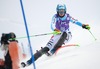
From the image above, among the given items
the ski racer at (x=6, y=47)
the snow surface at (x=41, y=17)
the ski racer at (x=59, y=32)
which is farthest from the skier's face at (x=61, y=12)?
the ski racer at (x=6, y=47)

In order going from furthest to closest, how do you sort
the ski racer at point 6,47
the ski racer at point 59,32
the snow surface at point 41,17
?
the snow surface at point 41,17
the ski racer at point 59,32
the ski racer at point 6,47

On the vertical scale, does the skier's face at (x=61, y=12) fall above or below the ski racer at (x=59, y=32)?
above

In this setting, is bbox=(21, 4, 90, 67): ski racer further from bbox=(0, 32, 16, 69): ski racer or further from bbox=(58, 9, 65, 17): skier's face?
bbox=(0, 32, 16, 69): ski racer

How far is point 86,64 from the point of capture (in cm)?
253

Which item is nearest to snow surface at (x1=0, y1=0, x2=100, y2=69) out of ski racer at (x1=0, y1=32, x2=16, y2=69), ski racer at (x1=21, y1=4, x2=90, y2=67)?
ski racer at (x1=21, y1=4, x2=90, y2=67)

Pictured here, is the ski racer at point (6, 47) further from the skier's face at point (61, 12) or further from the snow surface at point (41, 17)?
the snow surface at point (41, 17)

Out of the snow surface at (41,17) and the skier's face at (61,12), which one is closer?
the skier's face at (61,12)

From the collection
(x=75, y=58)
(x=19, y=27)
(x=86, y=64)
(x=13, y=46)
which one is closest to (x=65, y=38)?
(x=75, y=58)

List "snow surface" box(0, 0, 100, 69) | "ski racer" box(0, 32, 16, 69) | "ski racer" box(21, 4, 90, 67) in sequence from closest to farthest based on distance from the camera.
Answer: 1. "ski racer" box(0, 32, 16, 69)
2. "ski racer" box(21, 4, 90, 67)
3. "snow surface" box(0, 0, 100, 69)

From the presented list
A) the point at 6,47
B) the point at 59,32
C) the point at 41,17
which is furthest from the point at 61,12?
the point at 41,17

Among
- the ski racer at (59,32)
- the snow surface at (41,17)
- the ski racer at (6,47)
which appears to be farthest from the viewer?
the snow surface at (41,17)

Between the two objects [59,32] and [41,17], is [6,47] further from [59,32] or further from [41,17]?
[41,17]

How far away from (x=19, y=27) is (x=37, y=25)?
0.50 meters

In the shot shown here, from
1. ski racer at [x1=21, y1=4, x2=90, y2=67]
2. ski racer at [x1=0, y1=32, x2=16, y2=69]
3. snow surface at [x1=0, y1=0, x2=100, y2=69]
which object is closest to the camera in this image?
ski racer at [x1=0, y1=32, x2=16, y2=69]
